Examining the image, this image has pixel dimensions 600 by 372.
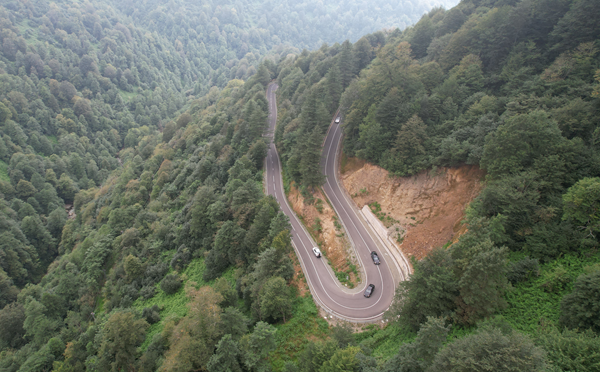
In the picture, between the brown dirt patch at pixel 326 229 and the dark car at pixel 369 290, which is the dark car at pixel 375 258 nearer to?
the brown dirt patch at pixel 326 229

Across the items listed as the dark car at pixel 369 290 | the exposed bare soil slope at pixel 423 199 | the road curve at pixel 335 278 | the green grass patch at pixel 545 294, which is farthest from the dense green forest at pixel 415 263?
the dark car at pixel 369 290

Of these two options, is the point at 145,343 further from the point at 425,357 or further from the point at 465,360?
the point at 465,360

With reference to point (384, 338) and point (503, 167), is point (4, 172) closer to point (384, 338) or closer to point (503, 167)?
point (384, 338)

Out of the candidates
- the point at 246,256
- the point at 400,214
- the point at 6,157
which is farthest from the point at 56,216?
the point at 400,214

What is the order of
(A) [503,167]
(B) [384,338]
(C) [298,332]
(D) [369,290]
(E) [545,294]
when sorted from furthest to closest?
(D) [369,290] < (C) [298,332] < (B) [384,338] < (A) [503,167] < (E) [545,294]

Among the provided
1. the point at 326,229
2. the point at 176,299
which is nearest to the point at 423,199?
the point at 326,229

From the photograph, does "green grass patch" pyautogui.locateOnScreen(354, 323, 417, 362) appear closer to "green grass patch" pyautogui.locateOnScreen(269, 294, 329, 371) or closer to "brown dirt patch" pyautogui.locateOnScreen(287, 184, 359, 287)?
"green grass patch" pyautogui.locateOnScreen(269, 294, 329, 371)

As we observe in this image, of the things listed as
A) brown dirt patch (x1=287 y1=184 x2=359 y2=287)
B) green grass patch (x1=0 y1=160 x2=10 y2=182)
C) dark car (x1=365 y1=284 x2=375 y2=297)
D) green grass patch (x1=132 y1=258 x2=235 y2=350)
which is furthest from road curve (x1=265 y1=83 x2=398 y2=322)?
green grass patch (x1=0 y1=160 x2=10 y2=182)
